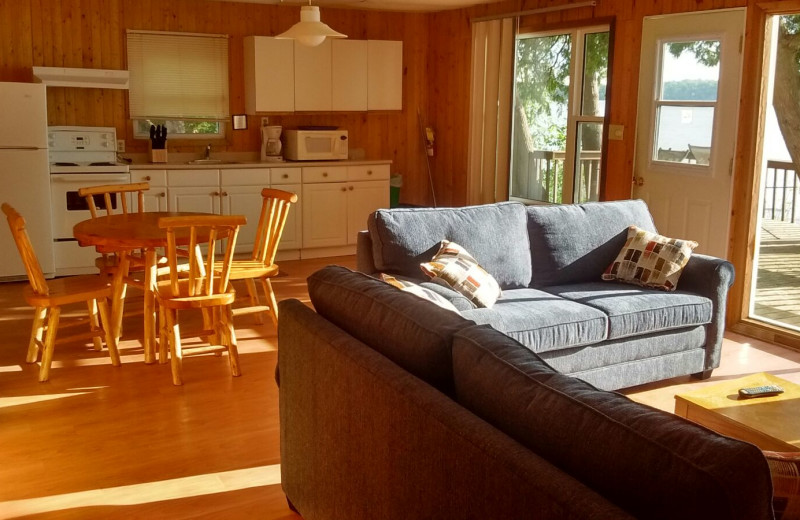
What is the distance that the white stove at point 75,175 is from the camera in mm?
6547

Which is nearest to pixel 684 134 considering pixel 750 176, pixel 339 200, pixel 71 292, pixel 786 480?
pixel 750 176

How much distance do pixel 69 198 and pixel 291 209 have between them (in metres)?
1.94

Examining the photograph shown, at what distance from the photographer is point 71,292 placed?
167 inches

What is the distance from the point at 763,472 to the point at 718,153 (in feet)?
14.8

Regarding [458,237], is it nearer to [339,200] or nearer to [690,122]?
[690,122]

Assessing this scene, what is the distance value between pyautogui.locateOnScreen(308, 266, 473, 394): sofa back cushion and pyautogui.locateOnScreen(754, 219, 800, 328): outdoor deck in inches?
155

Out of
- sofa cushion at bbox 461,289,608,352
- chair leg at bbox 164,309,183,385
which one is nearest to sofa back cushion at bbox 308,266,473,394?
sofa cushion at bbox 461,289,608,352

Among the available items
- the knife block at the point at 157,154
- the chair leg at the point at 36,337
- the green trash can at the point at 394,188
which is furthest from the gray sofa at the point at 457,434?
the green trash can at the point at 394,188

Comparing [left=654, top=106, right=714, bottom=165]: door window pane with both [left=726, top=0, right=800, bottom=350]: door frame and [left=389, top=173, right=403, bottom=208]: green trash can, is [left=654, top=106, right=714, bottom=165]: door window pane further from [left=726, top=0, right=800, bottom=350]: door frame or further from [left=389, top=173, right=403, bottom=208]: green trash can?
[left=389, top=173, right=403, bottom=208]: green trash can

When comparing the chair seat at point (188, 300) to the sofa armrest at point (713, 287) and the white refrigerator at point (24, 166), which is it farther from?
the white refrigerator at point (24, 166)

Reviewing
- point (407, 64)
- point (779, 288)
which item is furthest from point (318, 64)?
point (779, 288)

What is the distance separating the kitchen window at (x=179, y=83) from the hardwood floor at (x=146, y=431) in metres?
2.88

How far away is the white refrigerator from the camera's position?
20.4 feet

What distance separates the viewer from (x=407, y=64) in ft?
27.9
